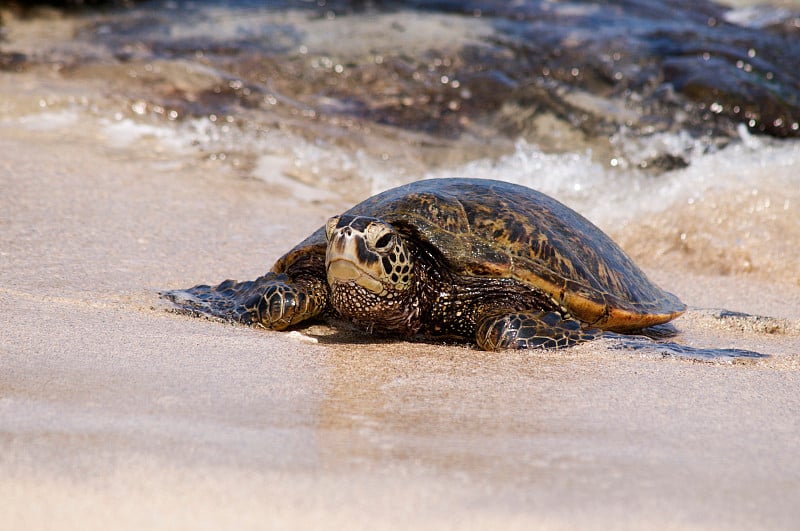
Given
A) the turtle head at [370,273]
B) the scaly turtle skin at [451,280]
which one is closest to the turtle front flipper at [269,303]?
the scaly turtle skin at [451,280]

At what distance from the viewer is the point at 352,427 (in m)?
2.14

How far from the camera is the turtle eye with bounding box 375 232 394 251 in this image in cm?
309

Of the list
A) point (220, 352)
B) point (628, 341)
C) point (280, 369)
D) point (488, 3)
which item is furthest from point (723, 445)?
point (488, 3)

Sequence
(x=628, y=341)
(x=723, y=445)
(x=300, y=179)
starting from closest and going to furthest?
(x=723, y=445) < (x=628, y=341) < (x=300, y=179)

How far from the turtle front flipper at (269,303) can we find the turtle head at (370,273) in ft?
0.60

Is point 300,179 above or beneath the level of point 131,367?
above

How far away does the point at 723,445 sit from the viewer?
2086 mm

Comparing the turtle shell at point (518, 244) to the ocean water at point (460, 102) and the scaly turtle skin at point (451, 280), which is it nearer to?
the scaly turtle skin at point (451, 280)

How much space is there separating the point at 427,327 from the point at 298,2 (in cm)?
967

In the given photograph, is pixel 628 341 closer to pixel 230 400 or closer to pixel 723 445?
pixel 723 445

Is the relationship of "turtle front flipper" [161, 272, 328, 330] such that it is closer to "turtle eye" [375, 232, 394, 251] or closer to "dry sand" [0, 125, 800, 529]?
"dry sand" [0, 125, 800, 529]

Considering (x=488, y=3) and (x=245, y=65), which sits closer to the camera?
(x=245, y=65)

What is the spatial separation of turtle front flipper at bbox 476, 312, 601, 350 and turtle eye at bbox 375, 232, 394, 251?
1.70ft

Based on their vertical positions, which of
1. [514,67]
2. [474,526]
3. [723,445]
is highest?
[514,67]
